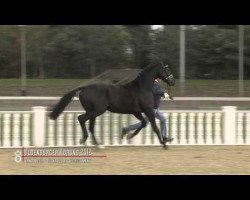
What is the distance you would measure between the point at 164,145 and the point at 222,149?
1.19 m

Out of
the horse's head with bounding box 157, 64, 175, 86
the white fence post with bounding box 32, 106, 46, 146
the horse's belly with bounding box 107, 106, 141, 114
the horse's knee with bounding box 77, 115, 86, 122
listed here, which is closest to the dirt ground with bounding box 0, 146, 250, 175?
the white fence post with bounding box 32, 106, 46, 146

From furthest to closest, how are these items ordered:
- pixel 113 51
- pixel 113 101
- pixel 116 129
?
1. pixel 113 51
2. pixel 116 129
3. pixel 113 101

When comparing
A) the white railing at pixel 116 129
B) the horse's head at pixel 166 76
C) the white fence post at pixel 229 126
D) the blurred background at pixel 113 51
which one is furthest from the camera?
the blurred background at pixel 113 51

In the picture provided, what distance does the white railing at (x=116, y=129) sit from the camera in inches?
409

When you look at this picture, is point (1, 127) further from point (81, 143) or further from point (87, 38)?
point (87, 38)

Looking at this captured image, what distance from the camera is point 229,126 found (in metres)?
10.9

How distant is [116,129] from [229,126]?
2347mm

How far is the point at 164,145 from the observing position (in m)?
10.5

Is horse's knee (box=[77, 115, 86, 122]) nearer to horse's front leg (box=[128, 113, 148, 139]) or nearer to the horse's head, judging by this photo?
horse's front leg (box=[128, 113, 148, 139])

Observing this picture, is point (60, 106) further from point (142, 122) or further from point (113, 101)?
point (142, 122)

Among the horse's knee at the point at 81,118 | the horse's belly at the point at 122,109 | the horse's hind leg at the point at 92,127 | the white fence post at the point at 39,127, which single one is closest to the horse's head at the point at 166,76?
the horse's belly at the point at 122,109

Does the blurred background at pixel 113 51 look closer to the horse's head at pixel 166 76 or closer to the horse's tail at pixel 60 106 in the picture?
the horse's head at pixel 166 76

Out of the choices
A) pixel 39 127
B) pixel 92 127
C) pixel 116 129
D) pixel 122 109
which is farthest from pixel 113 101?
pixel 39 127

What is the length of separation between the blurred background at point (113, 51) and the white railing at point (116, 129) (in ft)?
64.6
